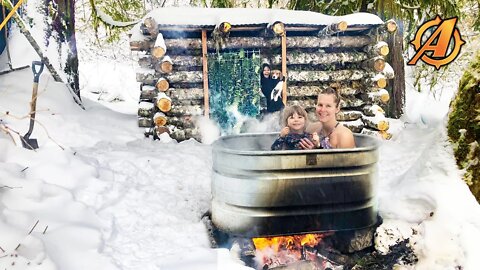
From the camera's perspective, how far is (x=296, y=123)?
Answer: 4020mm

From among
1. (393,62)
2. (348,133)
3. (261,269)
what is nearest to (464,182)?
(348,133)

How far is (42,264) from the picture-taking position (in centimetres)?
298

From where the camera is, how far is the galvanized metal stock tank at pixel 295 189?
350 centimetres

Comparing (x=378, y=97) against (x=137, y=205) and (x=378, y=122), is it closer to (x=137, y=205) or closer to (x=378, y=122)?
(x=378, y=122)

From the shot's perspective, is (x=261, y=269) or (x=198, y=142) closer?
(x=261, y=269)

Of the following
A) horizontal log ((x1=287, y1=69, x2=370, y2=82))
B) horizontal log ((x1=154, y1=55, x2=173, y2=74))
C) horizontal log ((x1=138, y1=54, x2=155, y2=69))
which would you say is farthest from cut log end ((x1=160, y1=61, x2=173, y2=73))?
horizontal log ((x1=287, y1=69, x2=370, y2=82))

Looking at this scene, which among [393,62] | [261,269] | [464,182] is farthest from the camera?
[393,62]

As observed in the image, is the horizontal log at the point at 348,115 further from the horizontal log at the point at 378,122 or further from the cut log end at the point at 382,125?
the cut log end at the point at 382,125

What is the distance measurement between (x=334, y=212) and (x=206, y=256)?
112 cm

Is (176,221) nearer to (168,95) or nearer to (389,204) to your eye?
(389,204)

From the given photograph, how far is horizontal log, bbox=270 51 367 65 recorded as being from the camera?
25.1 ft

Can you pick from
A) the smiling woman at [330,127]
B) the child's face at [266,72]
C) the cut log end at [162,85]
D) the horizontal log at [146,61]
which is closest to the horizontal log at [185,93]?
the cut log end at [162,85]

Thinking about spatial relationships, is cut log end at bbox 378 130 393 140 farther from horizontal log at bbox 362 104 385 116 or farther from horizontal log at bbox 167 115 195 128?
horizontal log at bbox 167 115 195 128

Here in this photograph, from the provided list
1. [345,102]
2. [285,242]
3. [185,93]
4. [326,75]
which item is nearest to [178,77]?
[185,93]
